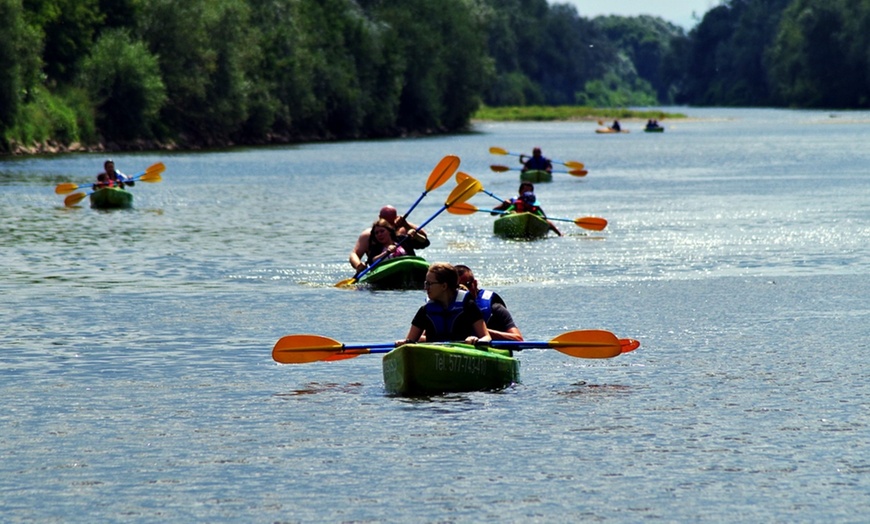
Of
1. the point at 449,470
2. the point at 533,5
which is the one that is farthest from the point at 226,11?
the point at 533,5

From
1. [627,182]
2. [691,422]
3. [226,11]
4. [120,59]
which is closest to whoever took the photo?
[691,422]

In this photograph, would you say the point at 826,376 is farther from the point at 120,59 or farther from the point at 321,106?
the point at 321,106

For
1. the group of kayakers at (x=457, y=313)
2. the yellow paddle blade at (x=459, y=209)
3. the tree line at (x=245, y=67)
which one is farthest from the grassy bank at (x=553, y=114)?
A: the group of kayakers at (x=457, y=313)

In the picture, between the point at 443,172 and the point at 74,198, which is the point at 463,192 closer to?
the point at 443,172

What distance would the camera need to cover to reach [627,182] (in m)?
51.6

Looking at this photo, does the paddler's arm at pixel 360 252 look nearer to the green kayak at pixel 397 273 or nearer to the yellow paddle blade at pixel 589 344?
the green kayak at pixel 397 273

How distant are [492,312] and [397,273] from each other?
24.4 feet

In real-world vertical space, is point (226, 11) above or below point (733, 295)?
above

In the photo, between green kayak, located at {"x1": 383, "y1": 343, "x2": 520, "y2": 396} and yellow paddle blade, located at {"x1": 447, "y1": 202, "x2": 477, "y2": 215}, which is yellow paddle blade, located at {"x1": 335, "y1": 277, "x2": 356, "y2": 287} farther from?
green kayak, located at {"x1": 383, "y1": 343, "x2": 520, "y2": 396}

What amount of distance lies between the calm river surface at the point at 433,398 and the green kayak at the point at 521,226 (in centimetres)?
39

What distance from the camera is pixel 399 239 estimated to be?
22.5m

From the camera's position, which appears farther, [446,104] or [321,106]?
[446,104]

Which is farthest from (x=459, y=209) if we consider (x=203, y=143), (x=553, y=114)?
(x=553, y=114)

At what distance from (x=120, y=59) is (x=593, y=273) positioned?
50.5m
